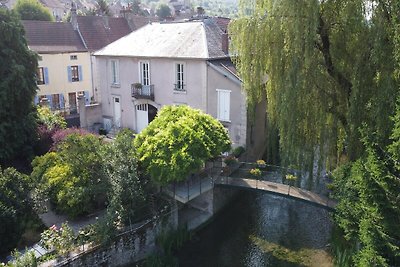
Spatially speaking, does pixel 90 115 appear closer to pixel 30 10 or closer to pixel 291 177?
pixel 291 177

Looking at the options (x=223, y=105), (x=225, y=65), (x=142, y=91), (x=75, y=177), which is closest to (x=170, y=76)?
(x=142, y=91)

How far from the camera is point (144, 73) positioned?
78.1ft

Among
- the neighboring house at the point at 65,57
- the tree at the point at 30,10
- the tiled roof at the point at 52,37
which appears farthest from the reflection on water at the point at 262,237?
the tree at the point at 30,10

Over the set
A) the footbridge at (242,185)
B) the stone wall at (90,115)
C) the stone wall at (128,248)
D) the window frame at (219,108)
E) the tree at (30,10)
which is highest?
the tree at (30,10)

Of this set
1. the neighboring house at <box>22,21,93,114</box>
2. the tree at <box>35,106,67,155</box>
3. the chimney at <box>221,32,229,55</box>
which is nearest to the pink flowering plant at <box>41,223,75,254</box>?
the tree at <box>35,106,67,155</box>

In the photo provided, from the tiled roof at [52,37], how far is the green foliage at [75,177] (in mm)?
17058

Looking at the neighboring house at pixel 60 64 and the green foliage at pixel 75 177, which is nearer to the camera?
the green foliage at pixel 75 177

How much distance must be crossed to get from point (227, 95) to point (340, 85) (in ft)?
27.4

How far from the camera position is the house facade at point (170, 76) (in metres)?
20.7

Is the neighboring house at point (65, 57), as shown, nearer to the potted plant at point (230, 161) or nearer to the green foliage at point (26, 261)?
the potted plant at point (230, 161)

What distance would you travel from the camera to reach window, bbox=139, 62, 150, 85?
77.3 feet

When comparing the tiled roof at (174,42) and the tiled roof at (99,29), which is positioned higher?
the tiled roof at (99,29)

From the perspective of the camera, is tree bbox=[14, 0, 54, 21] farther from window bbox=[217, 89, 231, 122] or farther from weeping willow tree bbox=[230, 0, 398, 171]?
weeping willow tree bbox=[230, 0, 398, 171]

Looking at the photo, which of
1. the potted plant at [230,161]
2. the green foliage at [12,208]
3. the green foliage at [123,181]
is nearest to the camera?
the green foliage at [12,208]
